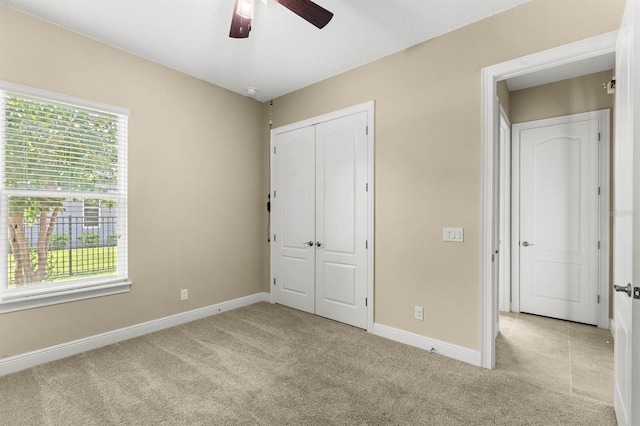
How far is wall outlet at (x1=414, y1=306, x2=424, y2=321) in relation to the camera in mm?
2854

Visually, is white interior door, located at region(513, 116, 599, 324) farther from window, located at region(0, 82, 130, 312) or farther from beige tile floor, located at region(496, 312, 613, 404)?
window, located at region(0, 82, 130, 312)

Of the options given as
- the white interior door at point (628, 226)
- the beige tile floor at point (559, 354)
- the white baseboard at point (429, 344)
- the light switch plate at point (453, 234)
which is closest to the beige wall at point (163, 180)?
the white baseboard at point (429, 344)

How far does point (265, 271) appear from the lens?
438 cm

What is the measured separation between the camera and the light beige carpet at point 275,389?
1.89 metres

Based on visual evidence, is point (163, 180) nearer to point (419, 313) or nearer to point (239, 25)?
point (239, 25)

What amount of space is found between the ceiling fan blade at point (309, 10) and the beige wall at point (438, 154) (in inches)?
49.5

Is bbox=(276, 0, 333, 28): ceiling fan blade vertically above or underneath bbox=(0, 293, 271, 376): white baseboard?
above

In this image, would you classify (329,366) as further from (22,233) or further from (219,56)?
(219,56)

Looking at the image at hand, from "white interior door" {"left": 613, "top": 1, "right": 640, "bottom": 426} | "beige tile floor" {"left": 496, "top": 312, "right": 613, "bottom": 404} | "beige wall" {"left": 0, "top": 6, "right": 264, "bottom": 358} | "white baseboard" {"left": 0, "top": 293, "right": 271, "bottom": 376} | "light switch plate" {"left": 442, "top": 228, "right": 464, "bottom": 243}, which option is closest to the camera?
"white interior door" {"left": 613, "top": 1, "right": 640, "bottom": 426}

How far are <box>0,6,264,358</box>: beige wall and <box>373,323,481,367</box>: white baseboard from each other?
1980 millimetres

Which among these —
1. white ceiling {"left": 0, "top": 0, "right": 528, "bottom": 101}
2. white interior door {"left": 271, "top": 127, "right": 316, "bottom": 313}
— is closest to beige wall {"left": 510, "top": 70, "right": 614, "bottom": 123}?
white ceiling {"left": 0, "top": 0, "right": 528, "bottom": 101}

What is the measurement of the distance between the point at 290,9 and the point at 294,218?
250 cm

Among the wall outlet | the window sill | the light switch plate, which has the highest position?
the light switch plate

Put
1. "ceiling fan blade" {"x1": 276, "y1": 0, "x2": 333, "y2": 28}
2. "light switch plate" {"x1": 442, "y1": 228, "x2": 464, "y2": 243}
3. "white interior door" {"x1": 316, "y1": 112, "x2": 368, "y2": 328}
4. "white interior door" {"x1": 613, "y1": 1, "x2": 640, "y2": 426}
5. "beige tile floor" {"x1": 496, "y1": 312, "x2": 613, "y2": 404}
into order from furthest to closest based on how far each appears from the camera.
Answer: "white interior door" {"x1": 316, "y1": 112, "x2": 368, "y2": 328}
"light switch plate" {"x1": 442, "y1": 228, "x2": 464, "y2": 243}
"beige tile floor" {"x1": 496, "y1": 312, "x2": 613, "y2": 404}
"ceiling fan blade" {"x1": 276, "y1": 0, "x2": 333, "y2": 28}
"white interior door" {"x1": 613, "y1": 1, "x2": 640, "y2": 426}
